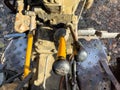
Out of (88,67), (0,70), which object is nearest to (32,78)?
(88,67)

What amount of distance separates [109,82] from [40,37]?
Result: 0.95 metres

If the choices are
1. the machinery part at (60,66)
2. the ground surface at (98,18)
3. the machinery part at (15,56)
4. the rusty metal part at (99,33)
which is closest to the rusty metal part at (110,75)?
the rusty metal part at (99,33)

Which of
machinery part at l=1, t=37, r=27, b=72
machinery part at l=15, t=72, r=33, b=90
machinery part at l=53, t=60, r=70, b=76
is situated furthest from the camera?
machinery part at l=1, t=37, r=27, b=72

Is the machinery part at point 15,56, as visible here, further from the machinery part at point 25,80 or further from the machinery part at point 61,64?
the machinery part at point 61,64

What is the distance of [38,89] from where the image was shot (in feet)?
10.4

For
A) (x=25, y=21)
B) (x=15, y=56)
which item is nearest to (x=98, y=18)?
(x=15, y=56)

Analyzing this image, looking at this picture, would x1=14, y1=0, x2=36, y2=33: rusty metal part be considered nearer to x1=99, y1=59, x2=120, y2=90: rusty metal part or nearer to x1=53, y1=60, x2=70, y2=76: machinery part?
x1=53, y1=60, x2=70, y2=76: machinery part

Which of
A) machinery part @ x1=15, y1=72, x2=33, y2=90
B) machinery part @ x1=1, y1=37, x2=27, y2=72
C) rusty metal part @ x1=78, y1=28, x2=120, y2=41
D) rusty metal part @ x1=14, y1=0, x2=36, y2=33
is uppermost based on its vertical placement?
rusty metal part @ x1=14, y1=0, x2=36, y2=33

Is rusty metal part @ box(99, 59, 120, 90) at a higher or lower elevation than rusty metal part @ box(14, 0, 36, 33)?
lower

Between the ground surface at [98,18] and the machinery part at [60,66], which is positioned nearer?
the machinery part at [60,66]

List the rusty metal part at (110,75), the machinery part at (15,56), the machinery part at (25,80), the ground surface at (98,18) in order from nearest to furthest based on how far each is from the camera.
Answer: the machinery part at (25,80)
the rusty metal part at (110,75)
the machinery part at (15,56)
the ground surface at (98,18)

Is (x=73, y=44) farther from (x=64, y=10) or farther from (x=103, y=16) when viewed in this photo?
(x=103, y=16)

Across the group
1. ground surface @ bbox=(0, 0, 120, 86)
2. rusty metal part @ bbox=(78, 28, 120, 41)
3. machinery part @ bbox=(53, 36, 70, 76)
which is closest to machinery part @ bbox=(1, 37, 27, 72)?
rusty metal part @ bbox=(78, 28, 120, 41)

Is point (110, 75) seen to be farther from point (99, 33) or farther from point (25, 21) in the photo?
point (25, 21)
